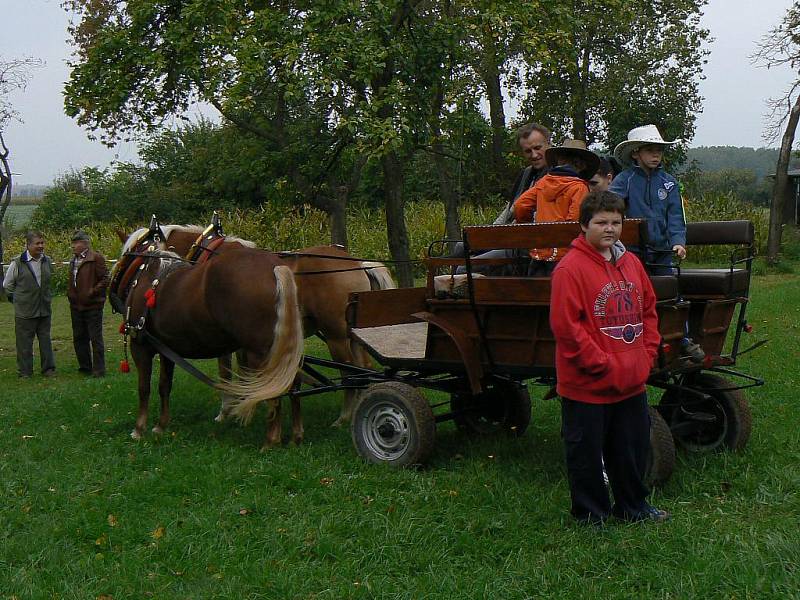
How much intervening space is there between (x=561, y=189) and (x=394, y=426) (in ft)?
6.12

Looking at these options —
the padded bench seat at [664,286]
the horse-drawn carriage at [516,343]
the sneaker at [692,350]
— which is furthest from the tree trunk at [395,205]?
the padded bench seat at [664,286]

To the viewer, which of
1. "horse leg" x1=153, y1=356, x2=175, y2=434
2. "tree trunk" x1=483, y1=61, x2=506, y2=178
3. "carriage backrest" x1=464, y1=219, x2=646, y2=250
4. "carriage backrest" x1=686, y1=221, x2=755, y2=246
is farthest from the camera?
"tree trunk" x1=483, y1=61, x2=506, y2=178

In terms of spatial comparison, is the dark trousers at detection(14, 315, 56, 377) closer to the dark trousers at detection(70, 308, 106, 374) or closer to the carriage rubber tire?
the dark trousers at detection(70, 308, 106, 374)

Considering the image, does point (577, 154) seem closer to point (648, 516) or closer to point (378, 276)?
point (648, 516)

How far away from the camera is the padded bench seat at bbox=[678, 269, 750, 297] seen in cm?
543

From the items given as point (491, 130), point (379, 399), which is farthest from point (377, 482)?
point (491, 130)

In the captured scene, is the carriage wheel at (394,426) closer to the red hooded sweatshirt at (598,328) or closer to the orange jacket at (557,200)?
the orange jacket at (557,200)

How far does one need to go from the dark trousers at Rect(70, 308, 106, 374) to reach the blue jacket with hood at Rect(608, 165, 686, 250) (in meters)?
8.01

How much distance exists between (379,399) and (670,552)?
2.34 m

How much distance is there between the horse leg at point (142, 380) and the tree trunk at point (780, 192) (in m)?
19.0

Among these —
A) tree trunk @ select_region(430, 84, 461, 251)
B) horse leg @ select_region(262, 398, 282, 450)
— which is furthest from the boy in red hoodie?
tree trunk @ select_region(430, 84, 461, 251)

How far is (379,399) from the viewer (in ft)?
19.2

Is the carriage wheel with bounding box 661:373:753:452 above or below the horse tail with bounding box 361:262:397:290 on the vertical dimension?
below

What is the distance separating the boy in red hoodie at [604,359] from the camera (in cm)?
415
